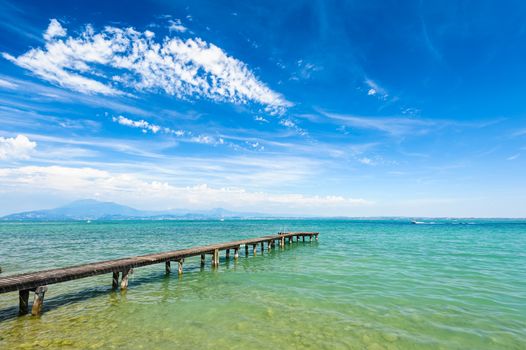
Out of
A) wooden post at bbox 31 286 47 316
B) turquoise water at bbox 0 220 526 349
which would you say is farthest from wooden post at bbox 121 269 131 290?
wooden post at bbox 31 286 47 316

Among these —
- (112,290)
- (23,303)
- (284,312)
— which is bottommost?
(112,290)

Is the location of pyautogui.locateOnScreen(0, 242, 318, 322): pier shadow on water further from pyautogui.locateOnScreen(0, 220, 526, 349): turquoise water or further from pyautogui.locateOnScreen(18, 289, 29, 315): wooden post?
pyautogui.locateOnScreen(18, 289, 29, 315): wooden post

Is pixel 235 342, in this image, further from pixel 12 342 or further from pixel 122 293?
pixel 122 293

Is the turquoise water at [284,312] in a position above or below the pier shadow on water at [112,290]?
above

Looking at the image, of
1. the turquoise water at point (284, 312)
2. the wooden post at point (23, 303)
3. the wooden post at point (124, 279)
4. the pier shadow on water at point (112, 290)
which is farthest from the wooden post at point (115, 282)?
the wooden post at point (23, 303)

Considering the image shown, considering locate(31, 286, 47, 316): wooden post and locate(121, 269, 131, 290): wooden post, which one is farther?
locate(121, 269, 131, 290): wooden post

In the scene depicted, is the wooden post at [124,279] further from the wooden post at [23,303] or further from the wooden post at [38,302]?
the wooden post at [23,303]

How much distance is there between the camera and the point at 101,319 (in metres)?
9.73

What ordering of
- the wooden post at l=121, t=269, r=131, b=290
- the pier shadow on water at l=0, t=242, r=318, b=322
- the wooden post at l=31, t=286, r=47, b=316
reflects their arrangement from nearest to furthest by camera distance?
the wooden post at l=31, t=286, r=47, b=316, the pier shadow on water at l=0, t=242, r=318, b=322, the wooden post at l=121, t=269, r=131, b=290

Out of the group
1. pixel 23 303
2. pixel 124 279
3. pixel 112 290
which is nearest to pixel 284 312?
pixel 124 279

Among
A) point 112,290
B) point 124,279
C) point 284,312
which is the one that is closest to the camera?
point 284,312

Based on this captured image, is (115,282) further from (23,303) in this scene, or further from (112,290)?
(23,303)

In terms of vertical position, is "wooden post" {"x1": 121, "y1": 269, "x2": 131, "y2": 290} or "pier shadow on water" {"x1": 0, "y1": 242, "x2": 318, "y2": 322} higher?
"wooden post" {"x1": 121, "y1": 269, "x2": 131, "y2": 290}

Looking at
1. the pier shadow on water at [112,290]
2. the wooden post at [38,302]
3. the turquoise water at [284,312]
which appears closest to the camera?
the turquoise water at [284,312]
